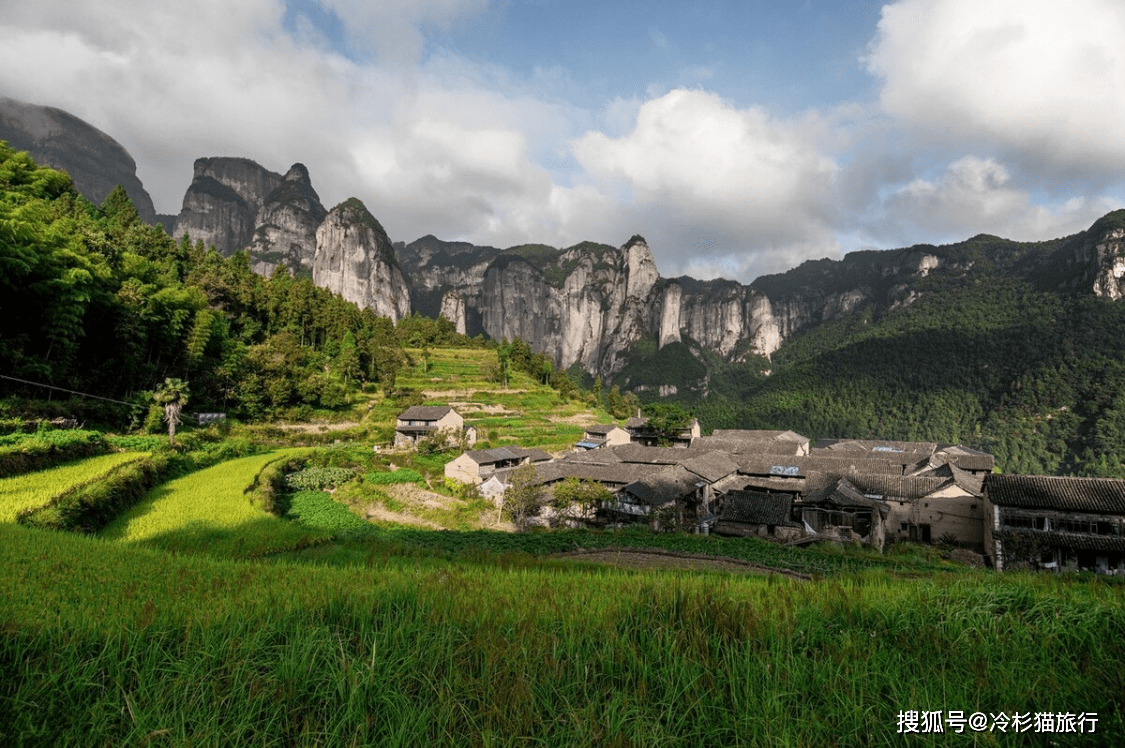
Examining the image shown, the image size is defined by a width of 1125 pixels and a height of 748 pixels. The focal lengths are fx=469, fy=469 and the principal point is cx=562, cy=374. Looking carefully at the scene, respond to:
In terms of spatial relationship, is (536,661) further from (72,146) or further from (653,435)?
(72,146)

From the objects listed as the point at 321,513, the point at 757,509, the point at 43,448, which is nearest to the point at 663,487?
the point at 757,509

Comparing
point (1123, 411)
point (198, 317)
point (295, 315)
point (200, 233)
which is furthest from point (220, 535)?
point (200, 233)

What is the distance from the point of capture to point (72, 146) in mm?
175750

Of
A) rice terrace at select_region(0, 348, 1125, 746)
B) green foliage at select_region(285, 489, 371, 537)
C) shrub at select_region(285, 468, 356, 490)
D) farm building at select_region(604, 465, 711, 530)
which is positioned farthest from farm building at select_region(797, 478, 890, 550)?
shrub at select_region(285, 468, 356, 490)

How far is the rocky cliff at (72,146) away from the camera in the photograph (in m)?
163

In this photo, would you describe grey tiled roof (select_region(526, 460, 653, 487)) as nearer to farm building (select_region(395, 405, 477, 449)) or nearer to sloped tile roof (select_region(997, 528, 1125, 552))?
farm building (select_region(395, 405, 477, 449))

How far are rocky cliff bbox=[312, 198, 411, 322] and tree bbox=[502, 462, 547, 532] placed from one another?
6136 inches

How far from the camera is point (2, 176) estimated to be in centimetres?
3409

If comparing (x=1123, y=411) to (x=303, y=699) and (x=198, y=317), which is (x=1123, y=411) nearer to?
(x=303, y=699)

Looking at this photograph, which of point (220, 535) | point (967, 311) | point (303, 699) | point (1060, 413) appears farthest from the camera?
point (967, 311)

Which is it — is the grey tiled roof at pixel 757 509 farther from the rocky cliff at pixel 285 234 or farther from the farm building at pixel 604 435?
the rocky cliff at pixel 285 234

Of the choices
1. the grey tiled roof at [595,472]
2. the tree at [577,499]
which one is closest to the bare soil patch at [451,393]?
the grey tiled roof at [595,472]

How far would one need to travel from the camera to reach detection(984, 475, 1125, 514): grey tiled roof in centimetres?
2409

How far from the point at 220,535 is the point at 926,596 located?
620 inches
